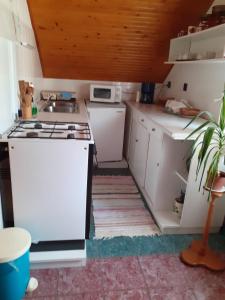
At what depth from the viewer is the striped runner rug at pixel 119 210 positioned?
7.05ft

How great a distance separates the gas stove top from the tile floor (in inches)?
36.2

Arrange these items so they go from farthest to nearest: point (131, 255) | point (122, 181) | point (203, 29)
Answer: point (122, 181) < point (203, 29) < point (131, 255)

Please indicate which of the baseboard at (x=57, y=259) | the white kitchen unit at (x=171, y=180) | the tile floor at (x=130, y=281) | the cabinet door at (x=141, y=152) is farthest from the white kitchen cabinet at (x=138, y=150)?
the baseboard at (x=57, y=259)

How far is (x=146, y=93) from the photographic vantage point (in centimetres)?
354

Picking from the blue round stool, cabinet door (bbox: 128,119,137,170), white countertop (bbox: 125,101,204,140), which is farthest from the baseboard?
cabinet door (bbox: 128,119,137,170)

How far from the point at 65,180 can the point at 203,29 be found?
6.05 ft

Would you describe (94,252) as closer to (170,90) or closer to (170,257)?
(170,257)

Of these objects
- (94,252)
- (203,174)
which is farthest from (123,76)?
(94,252)

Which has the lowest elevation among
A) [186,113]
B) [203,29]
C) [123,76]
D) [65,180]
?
[65,180]

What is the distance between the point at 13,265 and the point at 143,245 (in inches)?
41.0

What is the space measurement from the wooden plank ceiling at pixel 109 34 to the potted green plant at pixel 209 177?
1.34 m

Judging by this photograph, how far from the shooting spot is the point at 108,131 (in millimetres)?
3320

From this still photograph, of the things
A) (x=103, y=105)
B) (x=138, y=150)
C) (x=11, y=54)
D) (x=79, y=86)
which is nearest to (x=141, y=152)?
(x=138, y=150)

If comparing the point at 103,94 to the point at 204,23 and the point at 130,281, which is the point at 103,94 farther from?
the point at 130,281
